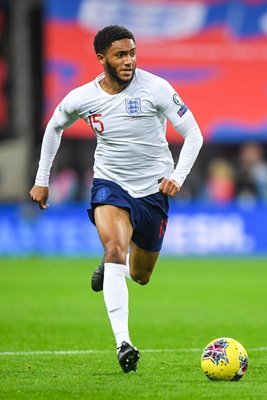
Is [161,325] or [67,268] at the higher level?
[161,325]

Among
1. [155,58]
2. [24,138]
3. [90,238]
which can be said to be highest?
[155,58]

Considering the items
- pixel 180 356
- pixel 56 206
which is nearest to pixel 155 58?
pixel 56 206

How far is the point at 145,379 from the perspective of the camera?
7672 millimetres

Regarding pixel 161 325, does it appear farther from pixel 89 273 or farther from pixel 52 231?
pixel 52 231

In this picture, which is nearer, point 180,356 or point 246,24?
point 180,356

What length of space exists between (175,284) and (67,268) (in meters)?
3.03

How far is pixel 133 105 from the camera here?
8.53m

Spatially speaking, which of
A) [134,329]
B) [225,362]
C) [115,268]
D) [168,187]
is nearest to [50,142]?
[168,187]

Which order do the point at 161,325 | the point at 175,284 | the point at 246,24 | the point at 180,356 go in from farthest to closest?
the point at 246,24
the point at 175,284
the point at 161,325
the point at 180,356

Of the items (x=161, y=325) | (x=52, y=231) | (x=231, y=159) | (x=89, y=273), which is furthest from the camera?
(x=231, y=159)

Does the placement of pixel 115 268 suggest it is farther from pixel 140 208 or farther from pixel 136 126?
pixel 136 126

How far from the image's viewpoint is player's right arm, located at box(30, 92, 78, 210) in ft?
28.9

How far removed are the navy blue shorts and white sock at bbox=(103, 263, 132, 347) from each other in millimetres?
545

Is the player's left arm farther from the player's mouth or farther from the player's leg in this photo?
the player's leg
